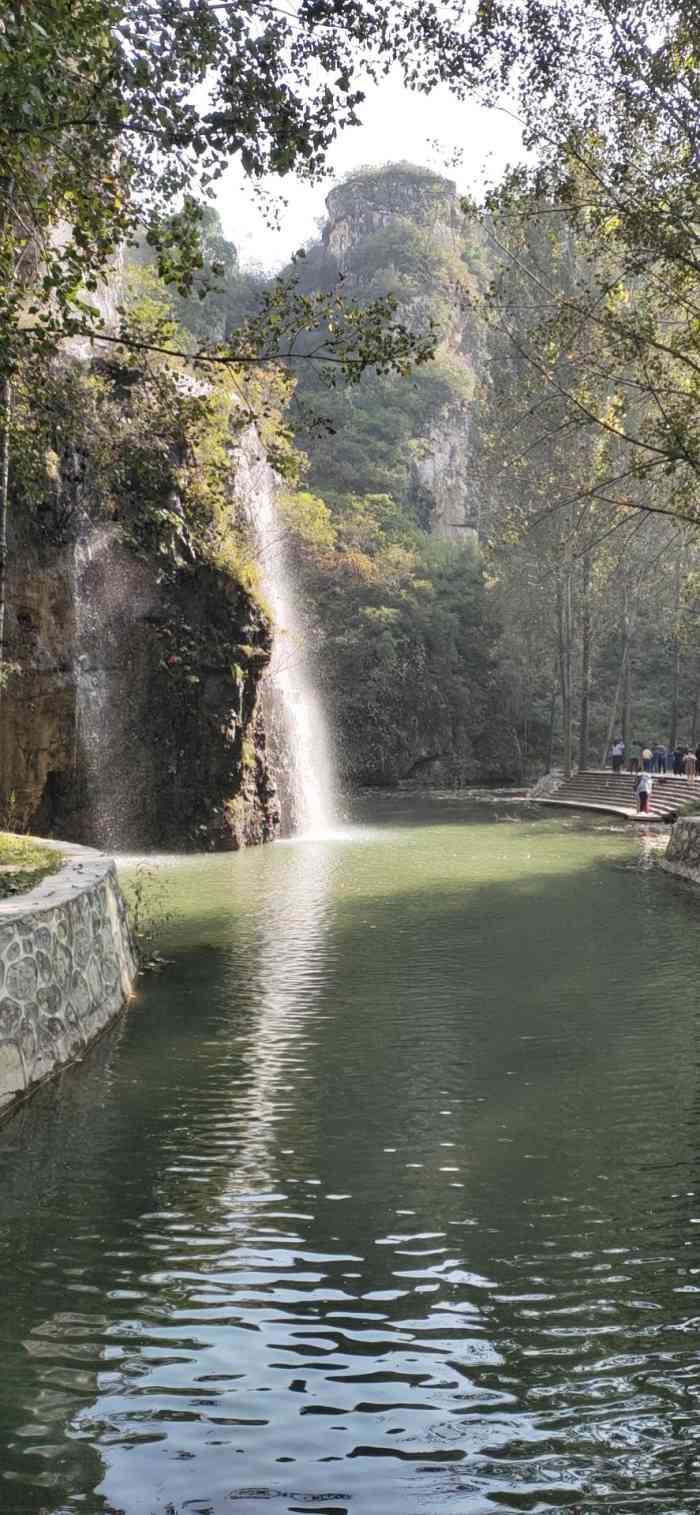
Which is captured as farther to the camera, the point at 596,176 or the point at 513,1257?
the point at 596,176

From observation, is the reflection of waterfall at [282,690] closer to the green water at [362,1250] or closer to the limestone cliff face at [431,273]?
the green water at [362,1250]

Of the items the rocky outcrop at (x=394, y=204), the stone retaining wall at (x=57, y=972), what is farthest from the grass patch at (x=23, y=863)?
the rocky outcrop at (x=394, y=204)

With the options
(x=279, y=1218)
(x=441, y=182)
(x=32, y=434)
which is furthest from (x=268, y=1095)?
(x=441, y=182)

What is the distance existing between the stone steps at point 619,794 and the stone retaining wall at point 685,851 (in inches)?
314

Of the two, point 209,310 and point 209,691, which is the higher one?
point 209,310

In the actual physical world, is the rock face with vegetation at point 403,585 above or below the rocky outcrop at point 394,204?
below

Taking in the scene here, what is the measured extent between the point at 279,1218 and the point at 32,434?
751cm

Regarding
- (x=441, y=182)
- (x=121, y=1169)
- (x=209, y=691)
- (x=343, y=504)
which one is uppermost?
(x=441, y=182)

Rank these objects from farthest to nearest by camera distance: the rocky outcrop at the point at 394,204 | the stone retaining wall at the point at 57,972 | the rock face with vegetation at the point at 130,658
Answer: the rocky outcrop at the point at 394,204 < the rock face with vegetation at the point at 130,658 < the stone retaining wall at the point at 57,972

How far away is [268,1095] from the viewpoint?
26.6 feet

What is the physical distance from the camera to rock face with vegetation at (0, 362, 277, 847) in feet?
69.2

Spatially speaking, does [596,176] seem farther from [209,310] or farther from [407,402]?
[209,310]

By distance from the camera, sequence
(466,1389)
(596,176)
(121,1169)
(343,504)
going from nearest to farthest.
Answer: (466,1389)
(121,1169)
(596,176)
(343,504)

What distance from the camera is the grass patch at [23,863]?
387 inches
